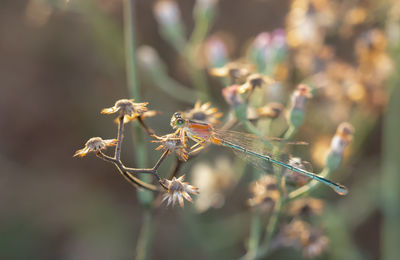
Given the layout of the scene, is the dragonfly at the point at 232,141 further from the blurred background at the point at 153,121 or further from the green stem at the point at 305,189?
the blurred background at the point at 153,121

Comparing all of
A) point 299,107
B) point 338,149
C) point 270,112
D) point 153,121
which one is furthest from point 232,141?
point 153,121

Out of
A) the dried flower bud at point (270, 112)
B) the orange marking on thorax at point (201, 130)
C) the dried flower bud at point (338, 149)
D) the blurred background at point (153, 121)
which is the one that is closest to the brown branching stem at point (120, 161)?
the orange marking on thorax at point (201, 130)

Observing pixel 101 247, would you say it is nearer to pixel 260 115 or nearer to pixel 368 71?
pixel 260 115

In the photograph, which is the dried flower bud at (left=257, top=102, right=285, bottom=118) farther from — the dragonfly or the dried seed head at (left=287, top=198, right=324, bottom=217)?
the dried seed head at (left=287, top=198, right=324, bottom=217)

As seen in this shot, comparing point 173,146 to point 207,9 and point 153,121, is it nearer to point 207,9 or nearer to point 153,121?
point 207,9

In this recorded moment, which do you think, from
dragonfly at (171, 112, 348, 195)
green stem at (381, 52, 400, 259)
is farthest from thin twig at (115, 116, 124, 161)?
green stem at (381, 52, 400, 259)

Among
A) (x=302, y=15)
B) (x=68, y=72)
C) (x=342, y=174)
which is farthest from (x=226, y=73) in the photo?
(x=68, y=72)
